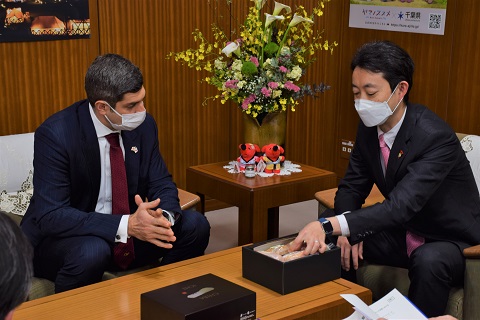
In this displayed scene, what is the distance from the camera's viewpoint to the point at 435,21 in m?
5.30

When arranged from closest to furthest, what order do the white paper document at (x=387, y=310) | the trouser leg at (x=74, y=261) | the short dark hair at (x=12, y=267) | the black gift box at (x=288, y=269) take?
1. the short dark hair at (x=12, y=267)
2. the white paper document at (x=387, y=310)
3. the black gift box at (x=288, y=269)
4. the trouser leg at (x=74, y=261)

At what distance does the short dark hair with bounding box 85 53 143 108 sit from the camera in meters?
3.43

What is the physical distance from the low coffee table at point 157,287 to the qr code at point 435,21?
9.32 ft

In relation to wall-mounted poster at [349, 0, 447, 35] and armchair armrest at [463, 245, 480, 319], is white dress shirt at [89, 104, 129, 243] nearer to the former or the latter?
armchair armrest at [463, 245, 480, 319]

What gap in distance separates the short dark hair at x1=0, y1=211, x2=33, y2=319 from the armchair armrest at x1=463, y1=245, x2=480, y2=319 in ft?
7.16

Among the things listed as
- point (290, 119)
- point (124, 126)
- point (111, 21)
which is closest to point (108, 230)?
point (124, 126)

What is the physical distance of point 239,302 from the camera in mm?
2574

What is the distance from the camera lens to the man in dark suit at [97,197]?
10.9 ft

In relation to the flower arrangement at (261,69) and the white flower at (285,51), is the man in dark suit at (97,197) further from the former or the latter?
the white flower at (285,51)

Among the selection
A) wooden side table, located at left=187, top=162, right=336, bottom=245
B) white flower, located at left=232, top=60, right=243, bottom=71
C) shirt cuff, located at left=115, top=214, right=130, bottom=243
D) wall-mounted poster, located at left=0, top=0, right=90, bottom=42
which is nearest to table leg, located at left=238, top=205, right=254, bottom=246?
wooden side table, located at left=187, top=162, right=336, bottom=245

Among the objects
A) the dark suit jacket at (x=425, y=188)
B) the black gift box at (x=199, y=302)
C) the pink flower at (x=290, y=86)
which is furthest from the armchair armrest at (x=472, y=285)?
the pink flower at (x=290, y=86)

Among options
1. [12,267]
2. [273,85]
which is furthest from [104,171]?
[12,267]

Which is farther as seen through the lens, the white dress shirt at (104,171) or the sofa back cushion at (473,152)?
the sofa back cushion at (473,152)

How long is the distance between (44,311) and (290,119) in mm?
3572
